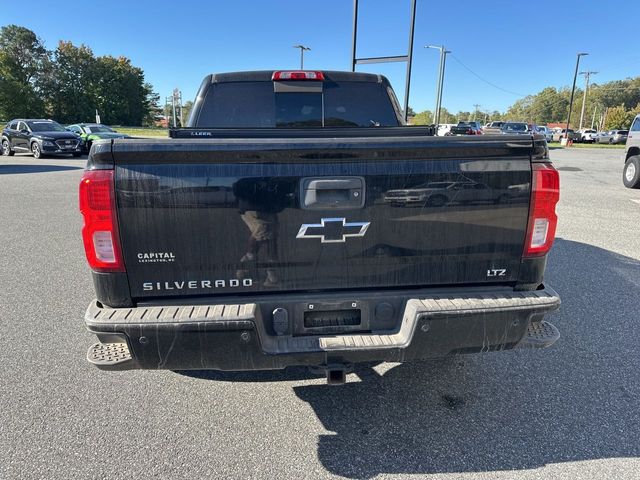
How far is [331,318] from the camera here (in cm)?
231

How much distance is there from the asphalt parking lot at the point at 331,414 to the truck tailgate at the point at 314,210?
3.29ft

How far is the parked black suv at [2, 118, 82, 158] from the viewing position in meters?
20.9

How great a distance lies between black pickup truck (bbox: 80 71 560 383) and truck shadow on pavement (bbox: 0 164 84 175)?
16987mm

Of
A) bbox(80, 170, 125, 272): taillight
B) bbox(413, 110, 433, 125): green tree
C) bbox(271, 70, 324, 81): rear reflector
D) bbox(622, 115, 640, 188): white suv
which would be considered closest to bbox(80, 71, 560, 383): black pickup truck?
bbox(80, 170, 125, 272): taillight

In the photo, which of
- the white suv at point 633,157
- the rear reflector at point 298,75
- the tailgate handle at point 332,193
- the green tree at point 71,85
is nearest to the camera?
the tailgate handle at point 332,193

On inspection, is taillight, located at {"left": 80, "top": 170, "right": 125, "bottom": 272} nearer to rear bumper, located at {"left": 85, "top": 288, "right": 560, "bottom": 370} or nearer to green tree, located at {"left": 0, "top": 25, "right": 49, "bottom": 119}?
rear bumper, located at {"left": 85, "top": 288, "right": 560, "bottom": 370}

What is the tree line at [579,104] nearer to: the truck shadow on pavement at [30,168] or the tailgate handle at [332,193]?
the truck shadow on pavement at [30,168]

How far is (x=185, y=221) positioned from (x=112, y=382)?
1756 millimetres

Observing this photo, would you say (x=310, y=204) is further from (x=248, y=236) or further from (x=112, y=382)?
(x=112, y=382)

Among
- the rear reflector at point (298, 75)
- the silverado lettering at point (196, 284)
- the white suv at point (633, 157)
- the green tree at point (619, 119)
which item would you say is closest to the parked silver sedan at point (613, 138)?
the green tree at point (619, 119)

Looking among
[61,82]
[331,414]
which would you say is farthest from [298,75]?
[61,82]

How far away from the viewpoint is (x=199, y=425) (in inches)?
105

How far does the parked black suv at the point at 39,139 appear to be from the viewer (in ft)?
68.5

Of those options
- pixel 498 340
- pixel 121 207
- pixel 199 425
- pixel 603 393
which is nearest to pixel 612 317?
pixel 603 393
